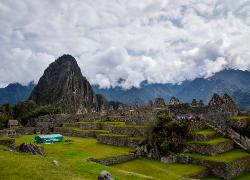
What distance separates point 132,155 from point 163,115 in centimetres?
572

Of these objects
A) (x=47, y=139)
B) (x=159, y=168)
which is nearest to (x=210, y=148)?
(x=159, y=168)

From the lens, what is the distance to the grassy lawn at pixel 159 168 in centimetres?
2773

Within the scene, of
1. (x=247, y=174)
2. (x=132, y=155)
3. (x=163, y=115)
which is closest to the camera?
(x=247, y=174)

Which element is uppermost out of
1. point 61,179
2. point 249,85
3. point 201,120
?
point 249,85

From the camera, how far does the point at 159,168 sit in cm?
3011

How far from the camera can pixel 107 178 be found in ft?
51.0

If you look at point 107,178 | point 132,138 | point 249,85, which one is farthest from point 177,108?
point 249,85

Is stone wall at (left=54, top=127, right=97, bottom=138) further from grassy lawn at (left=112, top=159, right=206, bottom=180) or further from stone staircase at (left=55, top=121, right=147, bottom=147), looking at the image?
grassy lawn at (left=112, top=159, right=206, bottom=180)

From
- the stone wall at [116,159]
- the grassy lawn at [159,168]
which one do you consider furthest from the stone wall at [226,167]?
the stone wall at [116,159]

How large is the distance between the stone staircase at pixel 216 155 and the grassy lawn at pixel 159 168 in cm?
102

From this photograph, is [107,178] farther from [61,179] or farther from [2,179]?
[2,179]

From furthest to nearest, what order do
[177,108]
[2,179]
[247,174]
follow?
[177,108] → [247,174] → [2,179]

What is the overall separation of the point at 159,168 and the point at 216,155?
627 centimetres

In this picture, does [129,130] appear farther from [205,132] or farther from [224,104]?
[224,104]
